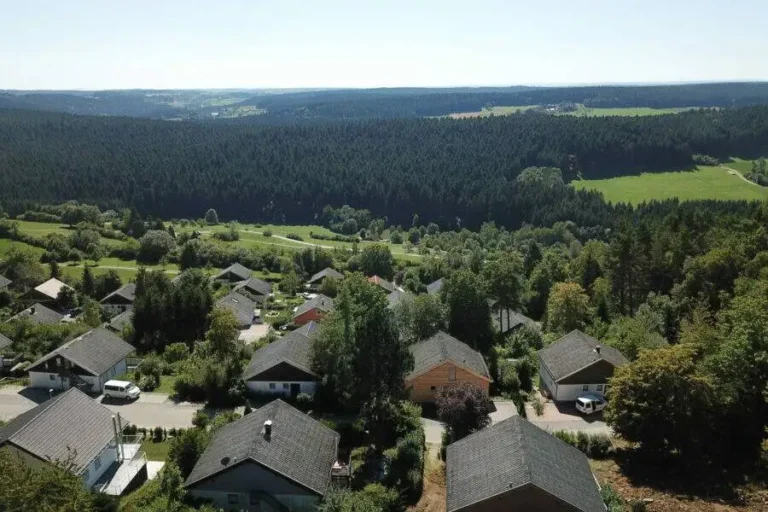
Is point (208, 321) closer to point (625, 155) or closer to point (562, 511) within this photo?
point (562, 511)

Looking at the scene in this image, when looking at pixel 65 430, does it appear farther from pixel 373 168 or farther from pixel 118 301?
pixel 373 168

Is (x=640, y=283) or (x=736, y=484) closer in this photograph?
(x=736, y=484)

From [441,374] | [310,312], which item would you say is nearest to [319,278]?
[310,312]

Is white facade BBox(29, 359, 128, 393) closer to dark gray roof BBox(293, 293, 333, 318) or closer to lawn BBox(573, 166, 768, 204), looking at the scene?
dark gray roof BBox(293, 293, 333, 318)

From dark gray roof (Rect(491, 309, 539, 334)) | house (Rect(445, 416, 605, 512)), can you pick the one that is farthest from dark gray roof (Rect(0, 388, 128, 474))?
dark gray roof (Rect(491, 309, 539, 334))

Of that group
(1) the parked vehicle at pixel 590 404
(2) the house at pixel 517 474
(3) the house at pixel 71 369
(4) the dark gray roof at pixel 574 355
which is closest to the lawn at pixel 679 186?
(4) the dark gray roof at pixel 574 355

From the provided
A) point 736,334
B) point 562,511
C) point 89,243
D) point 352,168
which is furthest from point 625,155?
point 562,511
